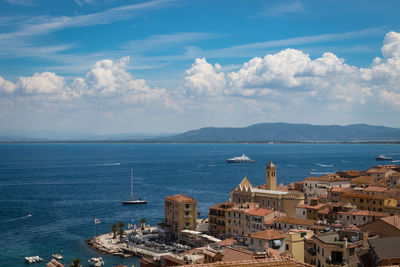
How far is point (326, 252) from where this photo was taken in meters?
29.8

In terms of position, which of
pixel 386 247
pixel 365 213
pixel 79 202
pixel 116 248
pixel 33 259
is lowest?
pixel 116 248

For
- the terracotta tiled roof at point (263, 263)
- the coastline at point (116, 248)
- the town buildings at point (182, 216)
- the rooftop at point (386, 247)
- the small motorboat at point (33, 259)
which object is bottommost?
the coastline at point (116, 248)

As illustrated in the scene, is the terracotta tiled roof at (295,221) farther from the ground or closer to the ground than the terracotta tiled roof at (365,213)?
closer to the ground

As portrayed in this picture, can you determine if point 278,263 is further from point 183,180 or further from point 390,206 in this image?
point 183,180

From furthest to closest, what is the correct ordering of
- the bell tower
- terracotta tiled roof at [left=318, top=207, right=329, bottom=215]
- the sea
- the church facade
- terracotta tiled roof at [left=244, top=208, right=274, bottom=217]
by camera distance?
the bell tower
the church facade
the sea
terracotta tiled roof at [left=244, top=208, right=274, bottom=217]
terracotta tiled roof at [left=318, top=207, right=329, bottom=215]

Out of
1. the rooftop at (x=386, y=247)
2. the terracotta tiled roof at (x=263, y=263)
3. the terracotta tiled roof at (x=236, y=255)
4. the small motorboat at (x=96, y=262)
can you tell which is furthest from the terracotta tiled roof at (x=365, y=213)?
the terracotta tiled roof at (x=263, y=263)

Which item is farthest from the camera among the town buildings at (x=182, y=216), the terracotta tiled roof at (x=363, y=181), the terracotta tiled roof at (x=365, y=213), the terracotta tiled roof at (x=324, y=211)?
the terracotta tiled roof at (x=363, y=181)

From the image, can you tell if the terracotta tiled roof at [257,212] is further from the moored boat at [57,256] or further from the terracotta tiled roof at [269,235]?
the moored boat at [57,256]

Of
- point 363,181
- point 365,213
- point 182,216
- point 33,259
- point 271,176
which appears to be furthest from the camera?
point 271,176

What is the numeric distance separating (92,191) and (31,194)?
1634cm

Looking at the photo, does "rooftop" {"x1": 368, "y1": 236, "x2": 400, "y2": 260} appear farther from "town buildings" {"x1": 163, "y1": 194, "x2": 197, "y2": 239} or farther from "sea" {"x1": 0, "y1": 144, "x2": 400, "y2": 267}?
"town buildings" {"x1": 163, "y1": 194, "x2": 197, "y2": 239}

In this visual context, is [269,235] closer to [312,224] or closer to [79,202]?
[312,224]

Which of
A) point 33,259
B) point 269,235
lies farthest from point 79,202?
point 269,235

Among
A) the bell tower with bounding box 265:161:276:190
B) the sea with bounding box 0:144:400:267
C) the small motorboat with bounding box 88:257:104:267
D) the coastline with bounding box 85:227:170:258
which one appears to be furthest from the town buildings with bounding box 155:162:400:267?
the sea with bounding box 0:144:400:267
